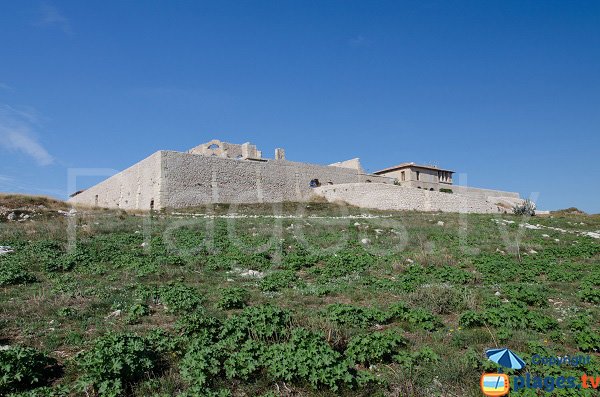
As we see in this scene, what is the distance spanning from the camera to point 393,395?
4656 mm

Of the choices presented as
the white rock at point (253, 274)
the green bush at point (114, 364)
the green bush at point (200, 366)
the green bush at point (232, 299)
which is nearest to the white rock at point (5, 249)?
the white rock at point (253, 274)

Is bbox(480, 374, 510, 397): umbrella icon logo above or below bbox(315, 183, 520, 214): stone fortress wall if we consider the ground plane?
below

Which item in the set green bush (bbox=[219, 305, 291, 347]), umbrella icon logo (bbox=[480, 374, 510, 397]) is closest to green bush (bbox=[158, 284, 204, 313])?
green bush (bbox=[219, 305, 291, 347])

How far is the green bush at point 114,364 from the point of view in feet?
14.6

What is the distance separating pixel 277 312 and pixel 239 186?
2968 cm

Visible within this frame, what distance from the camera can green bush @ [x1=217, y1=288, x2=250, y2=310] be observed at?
24.7ft

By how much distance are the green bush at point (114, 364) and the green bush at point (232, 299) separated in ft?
7.41

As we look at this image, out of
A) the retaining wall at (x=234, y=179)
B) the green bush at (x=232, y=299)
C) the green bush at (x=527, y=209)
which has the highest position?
the retaining wall at (x=234, y=179)

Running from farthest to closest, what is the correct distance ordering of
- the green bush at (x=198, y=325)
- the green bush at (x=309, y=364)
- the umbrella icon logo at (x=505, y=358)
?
1. the green bush at (x=198, y=325)
2. the umbrella icon logo at (x=505, y=358)
3. the green bush at (x=309, y=364)

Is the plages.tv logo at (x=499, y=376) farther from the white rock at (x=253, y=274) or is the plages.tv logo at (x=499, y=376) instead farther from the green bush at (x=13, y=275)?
the green bush at (x=13, y=275)

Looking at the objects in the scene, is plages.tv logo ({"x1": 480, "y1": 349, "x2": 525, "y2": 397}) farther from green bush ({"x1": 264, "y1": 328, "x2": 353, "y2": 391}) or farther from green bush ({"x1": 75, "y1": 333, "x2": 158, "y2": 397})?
green bush ({"x1": 75, "y1": 333, "x2": 158, "y2": 397})

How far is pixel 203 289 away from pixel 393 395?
5.16 metres

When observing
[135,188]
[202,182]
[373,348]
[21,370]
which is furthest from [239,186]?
[21,370]

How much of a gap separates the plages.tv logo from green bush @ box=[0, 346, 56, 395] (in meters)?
5.10
